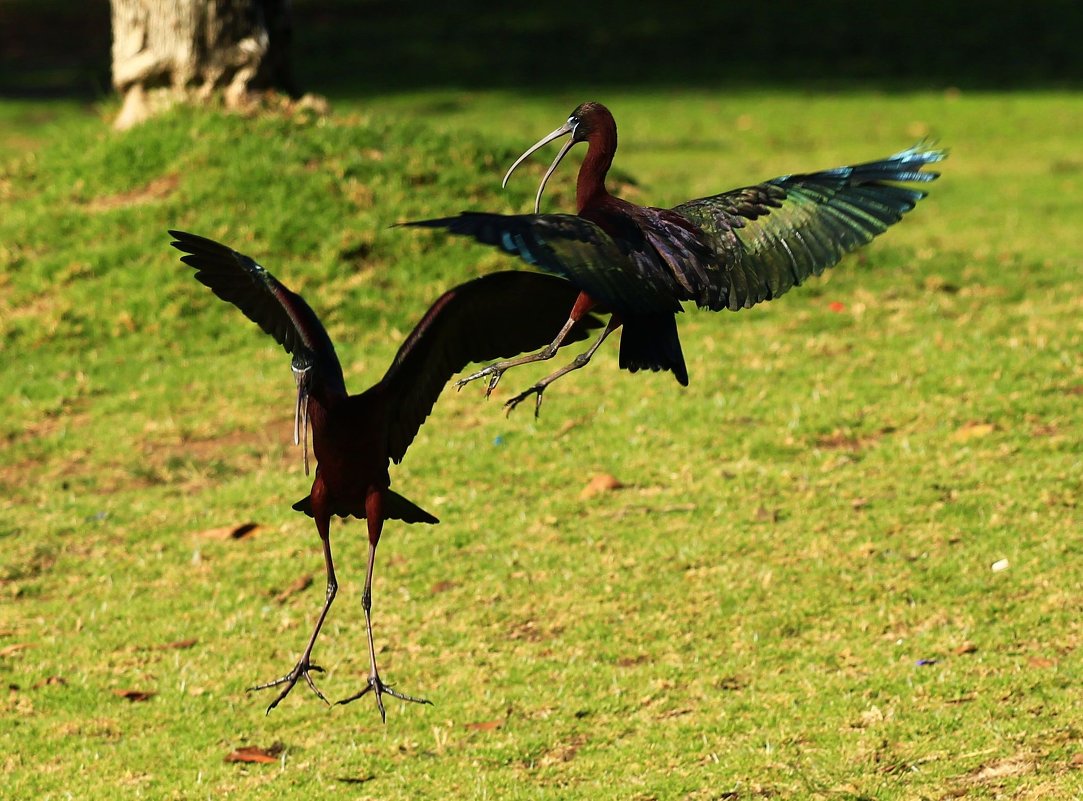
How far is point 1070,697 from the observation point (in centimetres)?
640

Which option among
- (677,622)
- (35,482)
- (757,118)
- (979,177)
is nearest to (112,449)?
(35,482)

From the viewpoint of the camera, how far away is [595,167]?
245 cm

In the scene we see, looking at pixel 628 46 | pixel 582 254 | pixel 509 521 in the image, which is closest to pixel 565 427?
pixel 509 521

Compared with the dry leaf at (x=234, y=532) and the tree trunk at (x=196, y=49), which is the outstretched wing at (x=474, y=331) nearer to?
the dry leaf at (x=234, y=532)

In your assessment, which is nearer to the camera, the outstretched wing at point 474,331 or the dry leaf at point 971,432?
the outstretched wing at point 474,331

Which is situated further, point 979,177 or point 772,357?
point 979,177

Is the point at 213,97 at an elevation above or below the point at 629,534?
above

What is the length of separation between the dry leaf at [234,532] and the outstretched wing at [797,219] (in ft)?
21.6

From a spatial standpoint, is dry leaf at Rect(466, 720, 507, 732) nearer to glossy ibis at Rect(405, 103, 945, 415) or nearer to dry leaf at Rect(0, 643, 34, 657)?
dry leaf at Rect(0, 643, 34, 657)

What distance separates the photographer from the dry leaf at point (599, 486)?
356 inches

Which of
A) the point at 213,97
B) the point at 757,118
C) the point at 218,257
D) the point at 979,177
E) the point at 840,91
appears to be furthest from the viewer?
the point at 840,91

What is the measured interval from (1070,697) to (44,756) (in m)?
4.26

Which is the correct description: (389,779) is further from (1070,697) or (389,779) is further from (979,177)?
(979,177)

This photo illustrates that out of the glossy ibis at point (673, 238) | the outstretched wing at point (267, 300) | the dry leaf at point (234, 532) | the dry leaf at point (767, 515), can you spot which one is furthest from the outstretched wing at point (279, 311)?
the dry leaf at point (234, 532)
